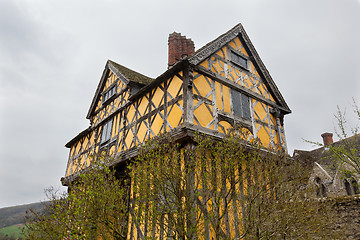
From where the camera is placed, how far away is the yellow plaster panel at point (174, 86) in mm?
8500

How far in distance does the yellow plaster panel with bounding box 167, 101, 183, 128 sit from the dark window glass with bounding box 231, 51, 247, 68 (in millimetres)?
3883

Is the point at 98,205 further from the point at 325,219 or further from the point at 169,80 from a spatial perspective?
the point at 325,219

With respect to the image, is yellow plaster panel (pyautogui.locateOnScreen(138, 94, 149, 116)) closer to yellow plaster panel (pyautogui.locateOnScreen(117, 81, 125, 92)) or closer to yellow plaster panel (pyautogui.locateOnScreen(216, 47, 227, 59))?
yellow plaster panel (pyautogui.locateOnScreen(117, 81, 125, 92))

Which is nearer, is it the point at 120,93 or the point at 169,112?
the point at 169,112

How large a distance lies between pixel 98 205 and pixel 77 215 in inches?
28.3

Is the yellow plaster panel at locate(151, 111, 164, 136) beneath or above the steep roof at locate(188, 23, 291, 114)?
beneath

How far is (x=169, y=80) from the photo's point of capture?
908 centimetres

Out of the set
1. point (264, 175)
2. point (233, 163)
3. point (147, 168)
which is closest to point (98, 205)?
point (147, 168)

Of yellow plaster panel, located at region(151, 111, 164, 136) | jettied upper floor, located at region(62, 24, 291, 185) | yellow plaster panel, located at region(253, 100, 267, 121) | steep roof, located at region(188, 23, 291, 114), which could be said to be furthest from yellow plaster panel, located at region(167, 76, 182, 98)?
yellow plaster panel, located at region(253, 100, 267, 121)

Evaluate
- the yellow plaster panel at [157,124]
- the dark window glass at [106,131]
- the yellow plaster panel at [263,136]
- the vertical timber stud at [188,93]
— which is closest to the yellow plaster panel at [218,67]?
the vertical timber stud at [188,93]

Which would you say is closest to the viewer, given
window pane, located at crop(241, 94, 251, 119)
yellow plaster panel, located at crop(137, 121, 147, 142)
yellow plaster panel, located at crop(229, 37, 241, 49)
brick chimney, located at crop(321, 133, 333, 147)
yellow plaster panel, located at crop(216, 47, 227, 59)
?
yellow plaster panel, located at crop(137, 121, 147, 142)

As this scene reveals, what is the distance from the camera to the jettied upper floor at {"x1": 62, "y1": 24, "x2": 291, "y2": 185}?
8.26 m

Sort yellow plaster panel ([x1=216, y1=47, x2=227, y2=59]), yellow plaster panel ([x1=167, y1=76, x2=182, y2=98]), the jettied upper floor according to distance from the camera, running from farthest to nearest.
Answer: yellow plaster panel ([x1=216, y1=47, x2=227, y2=59]), yellow plaster panel ([x1=167, y1=76, x2=182, y2=98]), the jettied upper floor

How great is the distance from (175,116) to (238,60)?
14.9ft
